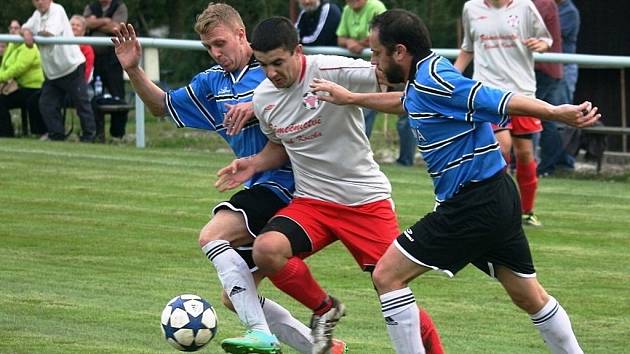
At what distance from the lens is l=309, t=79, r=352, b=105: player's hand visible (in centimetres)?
702

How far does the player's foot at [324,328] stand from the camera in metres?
7.51

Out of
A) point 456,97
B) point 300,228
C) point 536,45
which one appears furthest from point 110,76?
point 456,97

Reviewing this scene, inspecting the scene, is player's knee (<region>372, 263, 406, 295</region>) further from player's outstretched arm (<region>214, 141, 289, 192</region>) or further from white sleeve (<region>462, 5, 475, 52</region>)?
white sleeve (<region>462, 5, 475, 52</region>)

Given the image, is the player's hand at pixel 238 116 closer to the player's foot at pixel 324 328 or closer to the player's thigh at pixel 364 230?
the player's thigh at pixel 364 230

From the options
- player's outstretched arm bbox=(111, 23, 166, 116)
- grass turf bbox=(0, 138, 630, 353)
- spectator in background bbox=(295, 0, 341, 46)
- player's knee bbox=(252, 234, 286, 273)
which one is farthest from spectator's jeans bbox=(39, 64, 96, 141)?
player's knee bbox=(252, 234, 286, 273)

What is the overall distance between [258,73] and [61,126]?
1253cm

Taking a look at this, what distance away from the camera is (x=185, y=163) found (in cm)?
1712

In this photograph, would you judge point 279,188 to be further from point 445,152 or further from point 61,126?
point 61,126

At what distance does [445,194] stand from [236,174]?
1.20 m

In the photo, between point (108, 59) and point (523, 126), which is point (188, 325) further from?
point (108, 59)

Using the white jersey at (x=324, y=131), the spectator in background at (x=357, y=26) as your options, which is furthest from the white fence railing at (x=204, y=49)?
the white jersey at (x=324, y=131)

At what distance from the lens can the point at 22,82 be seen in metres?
20.6

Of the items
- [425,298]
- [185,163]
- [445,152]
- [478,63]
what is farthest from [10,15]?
[445,152]

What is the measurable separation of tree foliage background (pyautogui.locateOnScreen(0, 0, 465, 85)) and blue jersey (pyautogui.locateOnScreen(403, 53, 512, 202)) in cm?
1935
